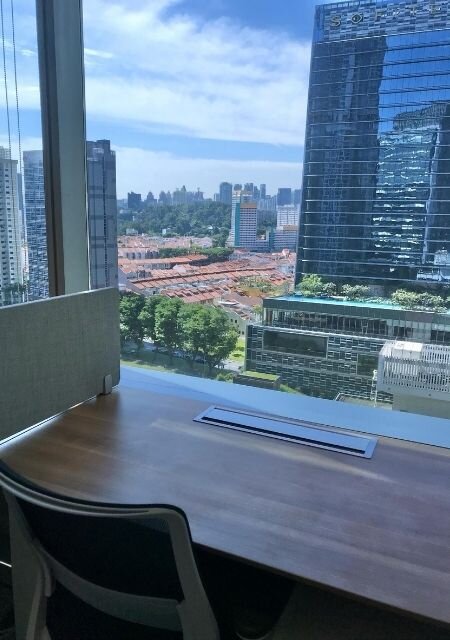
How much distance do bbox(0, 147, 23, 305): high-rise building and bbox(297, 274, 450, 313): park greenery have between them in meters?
1.44

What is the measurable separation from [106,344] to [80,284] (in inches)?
27.0

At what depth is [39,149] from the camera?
2.21 meters

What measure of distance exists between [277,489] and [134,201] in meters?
1.62

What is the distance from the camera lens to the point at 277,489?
3.97 ft

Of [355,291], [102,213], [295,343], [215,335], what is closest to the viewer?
[355,291]

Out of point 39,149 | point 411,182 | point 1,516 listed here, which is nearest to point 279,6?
point 411,182

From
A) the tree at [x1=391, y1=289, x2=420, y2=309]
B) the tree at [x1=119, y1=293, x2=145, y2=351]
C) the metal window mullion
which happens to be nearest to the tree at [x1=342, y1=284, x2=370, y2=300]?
the tree at [x1=391, y1=289, x2=420, y2=309]

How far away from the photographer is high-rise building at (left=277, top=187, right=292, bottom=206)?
1850 mm

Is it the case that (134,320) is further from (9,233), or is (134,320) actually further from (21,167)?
(21,167)

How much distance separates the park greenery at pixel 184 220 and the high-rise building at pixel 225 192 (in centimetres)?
2

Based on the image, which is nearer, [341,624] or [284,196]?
[341,624]

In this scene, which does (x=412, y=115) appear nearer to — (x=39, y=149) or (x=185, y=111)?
(x=185, y=111)

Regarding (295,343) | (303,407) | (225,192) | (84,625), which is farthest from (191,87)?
(84,625)

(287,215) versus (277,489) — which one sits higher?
(287,215)
